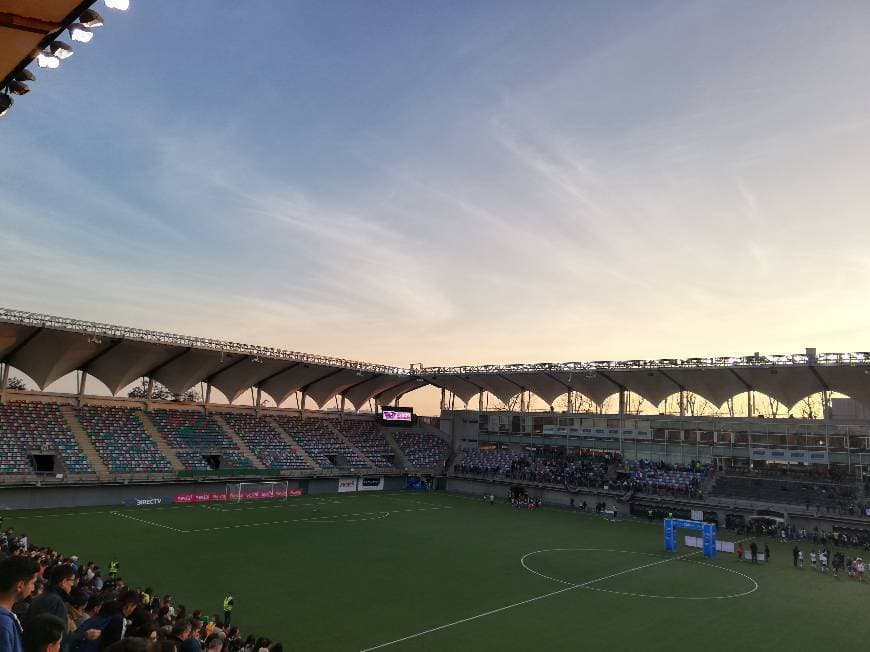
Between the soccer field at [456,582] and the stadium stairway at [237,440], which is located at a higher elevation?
the stadium stairway at [237,440]

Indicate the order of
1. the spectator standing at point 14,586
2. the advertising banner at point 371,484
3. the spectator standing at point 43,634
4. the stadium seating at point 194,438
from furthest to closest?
the advertising banner at point 371,484
the stadium seating at point 194,438
the spectator standing at point 14,586
the spectator standing at point 43,634

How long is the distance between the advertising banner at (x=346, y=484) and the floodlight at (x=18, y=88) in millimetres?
54097

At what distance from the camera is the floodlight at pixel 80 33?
995 cm

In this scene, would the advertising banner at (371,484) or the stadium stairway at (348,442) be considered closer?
the advertising banner at (371,484)

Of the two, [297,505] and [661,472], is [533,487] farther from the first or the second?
[297,505]

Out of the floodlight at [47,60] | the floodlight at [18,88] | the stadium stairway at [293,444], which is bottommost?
the stadium stairway at [293,444]

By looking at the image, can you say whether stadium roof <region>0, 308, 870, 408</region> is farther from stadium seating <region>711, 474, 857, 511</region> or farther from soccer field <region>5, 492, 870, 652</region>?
soccer field <region>5, 492, 870, 652</region>

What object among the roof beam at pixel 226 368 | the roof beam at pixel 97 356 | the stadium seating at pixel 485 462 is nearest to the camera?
the roof beam at pixel 97 356

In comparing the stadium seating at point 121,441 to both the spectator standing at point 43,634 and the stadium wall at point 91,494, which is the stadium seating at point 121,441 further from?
the spectator standing at point 43,634

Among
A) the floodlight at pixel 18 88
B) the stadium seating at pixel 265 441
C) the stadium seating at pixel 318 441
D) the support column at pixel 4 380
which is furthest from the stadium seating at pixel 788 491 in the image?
the support column at pixel 4 380

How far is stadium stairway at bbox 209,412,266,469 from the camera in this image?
188ft

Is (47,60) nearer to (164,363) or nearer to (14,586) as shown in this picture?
(14,586)

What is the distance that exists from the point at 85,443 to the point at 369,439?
33155 mm

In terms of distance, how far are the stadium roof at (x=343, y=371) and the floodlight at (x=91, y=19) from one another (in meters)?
41.8
